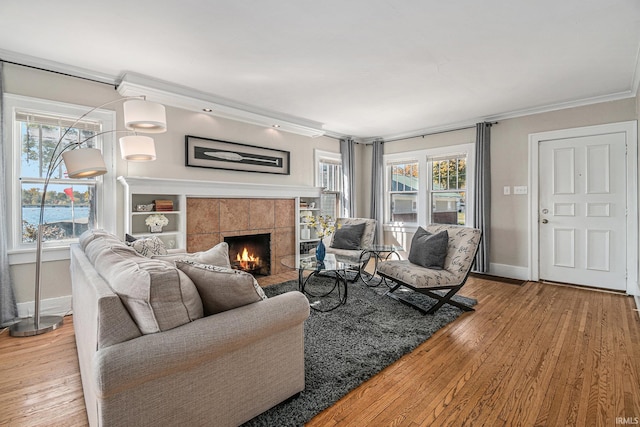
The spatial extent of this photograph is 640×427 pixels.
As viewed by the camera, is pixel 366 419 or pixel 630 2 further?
pixel 630 2

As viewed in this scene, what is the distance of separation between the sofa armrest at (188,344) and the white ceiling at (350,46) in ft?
6.63

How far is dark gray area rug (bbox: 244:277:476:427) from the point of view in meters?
1.73

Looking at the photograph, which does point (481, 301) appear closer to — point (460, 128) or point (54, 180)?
point (460, 128)

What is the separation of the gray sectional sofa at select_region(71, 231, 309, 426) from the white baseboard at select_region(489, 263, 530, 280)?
4226 mm

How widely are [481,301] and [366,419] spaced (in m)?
2.54

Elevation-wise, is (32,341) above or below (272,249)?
below

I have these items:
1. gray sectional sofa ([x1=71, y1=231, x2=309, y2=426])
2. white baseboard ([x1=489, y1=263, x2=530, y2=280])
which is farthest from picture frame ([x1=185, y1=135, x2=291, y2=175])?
white baseboard ([x1=489, y1=263, x2=530, y2=280])

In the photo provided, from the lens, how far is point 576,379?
2.01 metres

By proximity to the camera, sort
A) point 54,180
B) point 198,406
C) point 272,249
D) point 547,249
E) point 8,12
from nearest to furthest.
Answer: point 198,406
point 8,12
point 54,180
point 547,249
point 272,249

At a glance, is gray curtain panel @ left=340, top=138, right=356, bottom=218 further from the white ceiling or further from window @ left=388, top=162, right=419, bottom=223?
the white ceiling

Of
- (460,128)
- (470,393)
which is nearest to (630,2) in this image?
(470,393)

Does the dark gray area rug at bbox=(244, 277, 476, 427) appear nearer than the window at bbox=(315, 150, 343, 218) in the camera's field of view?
Yes

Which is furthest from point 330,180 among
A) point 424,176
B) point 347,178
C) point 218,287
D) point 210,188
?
point 218,287

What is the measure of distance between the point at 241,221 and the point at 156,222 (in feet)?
3.64
